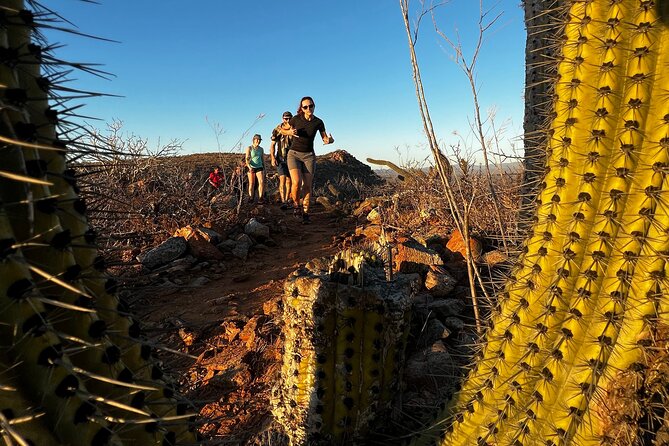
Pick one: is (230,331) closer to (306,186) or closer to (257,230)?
(257,230)

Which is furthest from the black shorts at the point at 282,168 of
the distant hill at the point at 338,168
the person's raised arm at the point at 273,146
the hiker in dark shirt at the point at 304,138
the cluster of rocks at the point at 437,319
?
the distant hill at the point at 338,168

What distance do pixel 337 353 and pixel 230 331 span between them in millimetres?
2027

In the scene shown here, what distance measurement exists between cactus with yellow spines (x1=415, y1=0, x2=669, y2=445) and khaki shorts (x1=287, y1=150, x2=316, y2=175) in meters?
6.31

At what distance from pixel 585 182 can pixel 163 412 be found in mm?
1492

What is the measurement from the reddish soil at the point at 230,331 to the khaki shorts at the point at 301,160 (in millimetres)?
1302

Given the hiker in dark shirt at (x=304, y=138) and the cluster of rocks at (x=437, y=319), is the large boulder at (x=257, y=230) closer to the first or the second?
the hiker in dark shirt at (x=304, y=138)

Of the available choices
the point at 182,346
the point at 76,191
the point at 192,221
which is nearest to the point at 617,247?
the point at 76,191

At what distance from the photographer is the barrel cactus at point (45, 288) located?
0.85m

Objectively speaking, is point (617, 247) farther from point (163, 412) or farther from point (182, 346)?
point (182, 346)

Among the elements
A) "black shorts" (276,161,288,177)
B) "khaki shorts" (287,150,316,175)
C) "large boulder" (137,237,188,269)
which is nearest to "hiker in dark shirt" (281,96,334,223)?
"khaki shorts" (287,150,316,175)

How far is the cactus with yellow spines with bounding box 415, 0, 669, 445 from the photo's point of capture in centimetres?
137

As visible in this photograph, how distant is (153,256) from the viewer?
6.30m

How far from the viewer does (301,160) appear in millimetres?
7812

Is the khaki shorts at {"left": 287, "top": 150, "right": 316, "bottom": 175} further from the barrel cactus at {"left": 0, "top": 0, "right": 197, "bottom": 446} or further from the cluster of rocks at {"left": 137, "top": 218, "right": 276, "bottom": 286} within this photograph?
the barrel cactus at {"left": 0, "top": 0, "right": 197, "bottom": 446}
